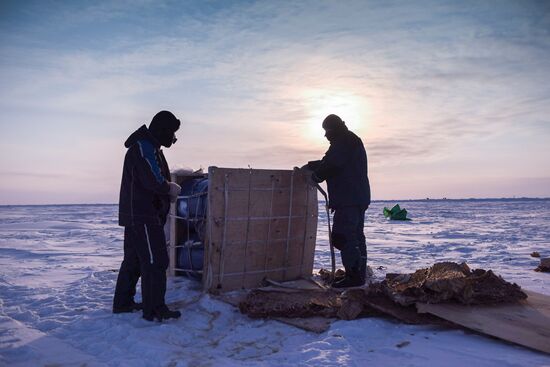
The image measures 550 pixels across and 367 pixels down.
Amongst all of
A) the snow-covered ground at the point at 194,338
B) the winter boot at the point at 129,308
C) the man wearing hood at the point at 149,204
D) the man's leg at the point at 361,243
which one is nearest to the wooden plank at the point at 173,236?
the snow-covered ground at the point at 194,338

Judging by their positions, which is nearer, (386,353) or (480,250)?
(386,353)

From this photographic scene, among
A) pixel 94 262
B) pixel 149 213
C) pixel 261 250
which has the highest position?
pixel 149 213

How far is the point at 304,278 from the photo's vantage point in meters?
6.43

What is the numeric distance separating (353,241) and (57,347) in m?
3.46

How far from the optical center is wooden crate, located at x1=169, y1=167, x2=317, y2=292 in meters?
5.41

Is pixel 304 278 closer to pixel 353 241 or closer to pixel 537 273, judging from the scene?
pixel 353 241

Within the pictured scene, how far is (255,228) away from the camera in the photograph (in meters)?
5.79

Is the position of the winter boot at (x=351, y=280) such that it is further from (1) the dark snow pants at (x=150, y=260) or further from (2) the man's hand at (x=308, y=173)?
(1) the dark snow pants at (x=150, y=260)

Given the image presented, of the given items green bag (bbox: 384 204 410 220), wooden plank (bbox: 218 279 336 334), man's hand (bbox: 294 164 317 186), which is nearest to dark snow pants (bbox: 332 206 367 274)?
man's hand (bbox: 294 164 317 186)

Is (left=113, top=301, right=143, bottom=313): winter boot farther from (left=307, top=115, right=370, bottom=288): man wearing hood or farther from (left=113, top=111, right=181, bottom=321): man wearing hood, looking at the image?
(left=307, top=115, right=370, bottom=288): man wearing hood

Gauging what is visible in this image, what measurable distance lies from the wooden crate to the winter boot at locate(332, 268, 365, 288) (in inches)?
34.8

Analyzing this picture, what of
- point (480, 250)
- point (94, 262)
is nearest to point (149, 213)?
point (94, 262)

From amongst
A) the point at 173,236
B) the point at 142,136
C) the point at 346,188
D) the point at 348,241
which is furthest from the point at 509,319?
the point at 173,236

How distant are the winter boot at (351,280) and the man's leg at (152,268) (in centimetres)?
230
